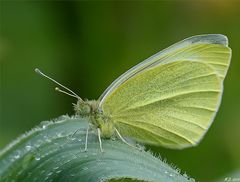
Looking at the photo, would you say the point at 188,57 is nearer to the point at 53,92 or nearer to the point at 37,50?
the point at 53,92

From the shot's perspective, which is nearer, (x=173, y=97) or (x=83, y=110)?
(x=83, y=110)

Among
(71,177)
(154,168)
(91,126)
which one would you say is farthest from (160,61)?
(71,177)

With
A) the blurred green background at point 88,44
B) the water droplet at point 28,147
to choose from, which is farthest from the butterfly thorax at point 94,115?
the blurred green background at point 88,44

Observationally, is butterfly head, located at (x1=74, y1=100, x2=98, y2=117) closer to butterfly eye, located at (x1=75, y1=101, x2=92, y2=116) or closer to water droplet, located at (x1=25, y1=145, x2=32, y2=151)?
butterfly eye, located at (x1=75, y1=101, x2=92, y2=116)

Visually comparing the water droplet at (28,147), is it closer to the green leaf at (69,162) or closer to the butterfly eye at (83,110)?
the green leaf at (69,162)

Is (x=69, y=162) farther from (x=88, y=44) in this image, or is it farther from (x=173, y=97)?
(x=88, y=44)

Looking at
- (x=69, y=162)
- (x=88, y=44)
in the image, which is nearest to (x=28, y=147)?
(x=69, y=162)
